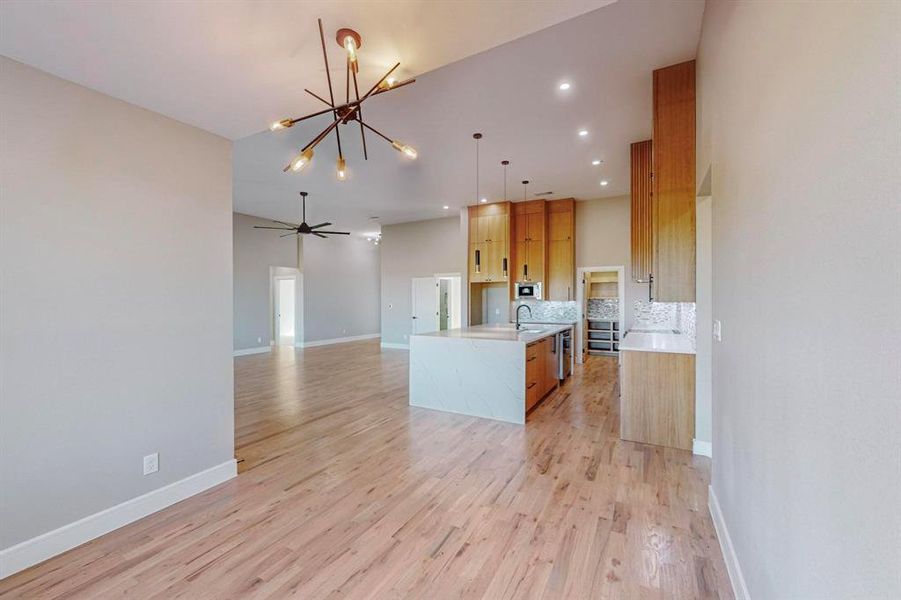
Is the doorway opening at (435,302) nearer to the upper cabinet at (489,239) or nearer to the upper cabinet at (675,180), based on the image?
the upper cabinet at (489,239)

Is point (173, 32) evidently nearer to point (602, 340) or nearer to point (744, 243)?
point (744, 243)

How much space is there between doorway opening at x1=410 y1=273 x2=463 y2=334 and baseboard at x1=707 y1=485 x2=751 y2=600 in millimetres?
7240

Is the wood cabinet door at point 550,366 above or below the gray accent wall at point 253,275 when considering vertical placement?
below

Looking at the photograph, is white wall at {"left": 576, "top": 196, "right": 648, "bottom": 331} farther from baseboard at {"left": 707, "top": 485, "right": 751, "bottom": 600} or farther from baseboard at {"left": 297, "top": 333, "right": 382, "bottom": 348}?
baseboard at {"left": 297, "top": 333, "right": 382, "bottom": 348}

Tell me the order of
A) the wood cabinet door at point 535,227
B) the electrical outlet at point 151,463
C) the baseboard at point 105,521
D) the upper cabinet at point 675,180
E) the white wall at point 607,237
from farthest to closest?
the wood cabinet door at point 535,227 → the white wall at point 607,237 → the upper cabinet at point 675,180 → the electrical outlet at point 151,463 → the baseboard at point 105,521

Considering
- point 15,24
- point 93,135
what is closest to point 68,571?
point 93,135

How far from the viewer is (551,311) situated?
26.1ft

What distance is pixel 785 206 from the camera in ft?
3.78

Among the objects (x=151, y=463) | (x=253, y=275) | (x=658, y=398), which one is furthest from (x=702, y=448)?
(x=253, y=275)

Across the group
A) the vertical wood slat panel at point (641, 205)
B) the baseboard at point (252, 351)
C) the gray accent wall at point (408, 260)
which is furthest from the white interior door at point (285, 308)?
the vertical wood slat panel at point (641, 205)

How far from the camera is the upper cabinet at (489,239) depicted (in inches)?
298

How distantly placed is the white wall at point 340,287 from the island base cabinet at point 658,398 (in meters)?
8.40

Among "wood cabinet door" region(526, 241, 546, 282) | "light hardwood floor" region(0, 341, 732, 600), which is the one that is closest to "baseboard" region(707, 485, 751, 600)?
"light hardwood floor" region(0, 341, 732, 600)

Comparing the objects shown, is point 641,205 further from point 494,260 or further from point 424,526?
point 424,526
